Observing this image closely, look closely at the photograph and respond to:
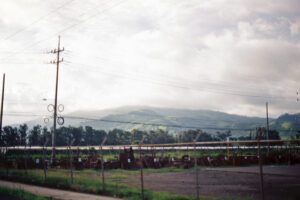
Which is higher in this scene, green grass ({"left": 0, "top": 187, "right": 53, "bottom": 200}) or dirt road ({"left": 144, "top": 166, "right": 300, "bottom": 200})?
green grass ({"left": 0, "top": 187, "right": 53, "bottom": 200})

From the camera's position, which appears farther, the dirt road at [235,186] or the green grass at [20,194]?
the dirt road at [235,186]

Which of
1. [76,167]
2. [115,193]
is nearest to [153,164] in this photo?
[76,167]

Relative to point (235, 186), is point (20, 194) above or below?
above

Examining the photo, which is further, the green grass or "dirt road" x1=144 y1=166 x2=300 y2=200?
"dirt road" x1=144 y1=166 x2=300 y2=200

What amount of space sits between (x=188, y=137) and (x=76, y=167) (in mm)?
134522

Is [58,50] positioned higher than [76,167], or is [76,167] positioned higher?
[58,50]

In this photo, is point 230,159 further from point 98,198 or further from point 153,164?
point 98,198

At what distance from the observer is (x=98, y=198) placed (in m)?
12.3

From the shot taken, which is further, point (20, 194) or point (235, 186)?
point (235, 186)

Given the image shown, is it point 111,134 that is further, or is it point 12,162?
point 111,134

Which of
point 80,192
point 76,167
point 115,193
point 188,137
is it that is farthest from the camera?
point 188,137

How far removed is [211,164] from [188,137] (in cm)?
12538

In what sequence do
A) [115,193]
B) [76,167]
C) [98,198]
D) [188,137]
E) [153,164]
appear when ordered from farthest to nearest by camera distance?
[188,137] < [153,164] < [76,167] < [115,193] < [98,198]

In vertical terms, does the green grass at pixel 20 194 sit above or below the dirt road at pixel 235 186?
above
